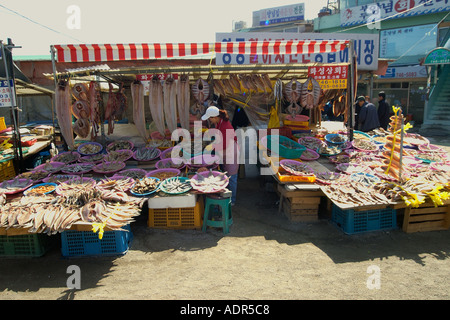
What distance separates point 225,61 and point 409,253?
6926 mm

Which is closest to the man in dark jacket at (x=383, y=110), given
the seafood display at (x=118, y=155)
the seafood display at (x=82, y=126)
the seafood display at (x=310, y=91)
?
the seafood display at (x=310, y=91)

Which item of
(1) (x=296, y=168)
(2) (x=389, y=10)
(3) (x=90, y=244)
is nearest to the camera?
(3) (x=90, y=244)

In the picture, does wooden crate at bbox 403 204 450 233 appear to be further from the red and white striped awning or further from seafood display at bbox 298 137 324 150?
the red and white striped awning

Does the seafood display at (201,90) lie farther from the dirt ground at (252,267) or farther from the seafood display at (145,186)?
the dirt ground at (252,267)

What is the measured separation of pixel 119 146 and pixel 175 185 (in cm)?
284

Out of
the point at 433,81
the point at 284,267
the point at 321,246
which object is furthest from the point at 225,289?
the point at 433,81

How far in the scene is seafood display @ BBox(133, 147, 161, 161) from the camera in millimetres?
6840

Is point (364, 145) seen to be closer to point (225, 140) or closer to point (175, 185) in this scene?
point (225, 140)

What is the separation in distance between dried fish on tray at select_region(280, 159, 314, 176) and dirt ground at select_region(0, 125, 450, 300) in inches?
40.1

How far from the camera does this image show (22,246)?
4.46m

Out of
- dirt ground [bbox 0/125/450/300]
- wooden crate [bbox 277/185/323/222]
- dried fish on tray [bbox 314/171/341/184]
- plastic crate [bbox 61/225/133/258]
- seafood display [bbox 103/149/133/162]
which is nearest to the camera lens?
dirt ground [bbox 0/125/450/300]

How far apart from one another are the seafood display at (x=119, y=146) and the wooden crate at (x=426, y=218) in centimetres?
590

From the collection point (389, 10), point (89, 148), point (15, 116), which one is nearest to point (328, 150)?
point (89, 148)

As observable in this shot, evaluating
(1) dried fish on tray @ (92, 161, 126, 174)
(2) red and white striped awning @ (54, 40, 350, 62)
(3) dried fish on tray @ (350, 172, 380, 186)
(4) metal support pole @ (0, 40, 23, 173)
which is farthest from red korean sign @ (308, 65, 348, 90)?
(4) metal support pole @ (0, 40, 23, 173)
